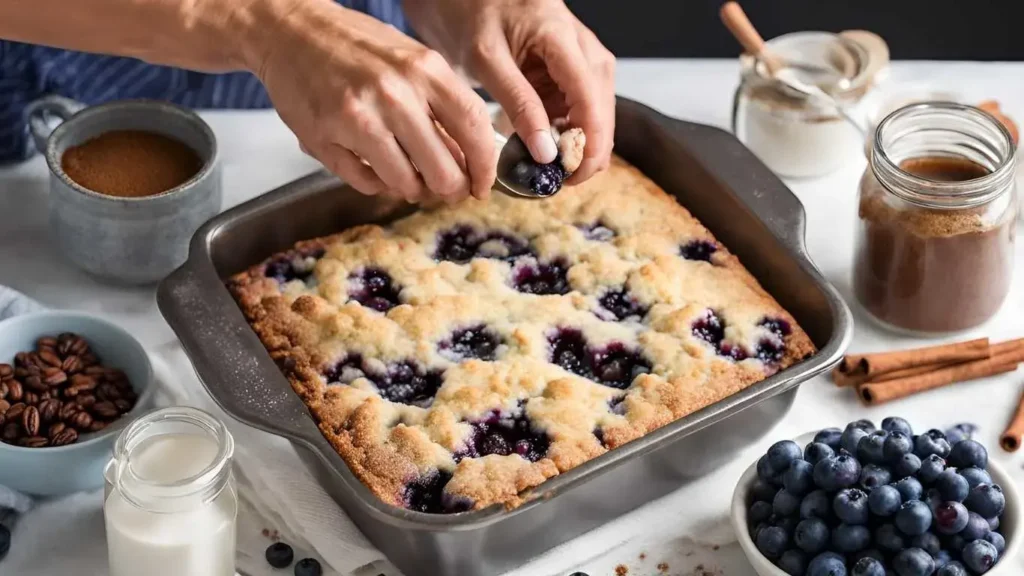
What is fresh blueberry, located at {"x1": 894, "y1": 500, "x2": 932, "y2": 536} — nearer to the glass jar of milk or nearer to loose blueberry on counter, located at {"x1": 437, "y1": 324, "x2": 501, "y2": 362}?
loose blueberry on counter, located at {"x1": 437, "y1": 324, "x2": 501, "y2": 362}

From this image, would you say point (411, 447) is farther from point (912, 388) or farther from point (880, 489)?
point (912, 388)

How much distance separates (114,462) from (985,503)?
955 mm

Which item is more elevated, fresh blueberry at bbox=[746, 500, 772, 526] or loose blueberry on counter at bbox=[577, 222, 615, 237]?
loose blueberry on counter at bbox=[577, 222, 615, 237]

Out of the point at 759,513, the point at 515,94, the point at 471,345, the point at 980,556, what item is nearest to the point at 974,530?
the point at 980,556

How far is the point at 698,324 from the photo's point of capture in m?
1.86

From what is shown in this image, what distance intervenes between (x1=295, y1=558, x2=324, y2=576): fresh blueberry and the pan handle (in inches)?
6.9

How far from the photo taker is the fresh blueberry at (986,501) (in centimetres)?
160

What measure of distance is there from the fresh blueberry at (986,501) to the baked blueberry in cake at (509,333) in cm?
29

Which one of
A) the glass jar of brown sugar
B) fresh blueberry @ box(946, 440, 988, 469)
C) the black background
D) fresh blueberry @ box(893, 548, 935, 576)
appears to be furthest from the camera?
the black background

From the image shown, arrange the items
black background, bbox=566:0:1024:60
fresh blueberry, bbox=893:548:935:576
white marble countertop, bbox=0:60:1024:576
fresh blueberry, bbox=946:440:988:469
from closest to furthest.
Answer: fresh blueberry, bbox=893:548:935:576 < fresh blueberry, bbox=946:440:988:469 < white marble countertop, bbox=0:60:1024:576 < black background, bbox=566:0:1024:60

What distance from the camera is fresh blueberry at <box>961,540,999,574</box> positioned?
156 cm

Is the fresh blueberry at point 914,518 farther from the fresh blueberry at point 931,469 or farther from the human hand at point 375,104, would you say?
the human hand at point 375,104

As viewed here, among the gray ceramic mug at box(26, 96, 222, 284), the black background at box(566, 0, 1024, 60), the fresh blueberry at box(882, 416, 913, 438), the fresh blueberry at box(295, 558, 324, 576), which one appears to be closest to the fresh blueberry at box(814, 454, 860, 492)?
the fresh blueberry at box(882, 416, 913, 438)

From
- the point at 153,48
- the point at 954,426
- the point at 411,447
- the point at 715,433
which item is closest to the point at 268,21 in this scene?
the point at 153,48
